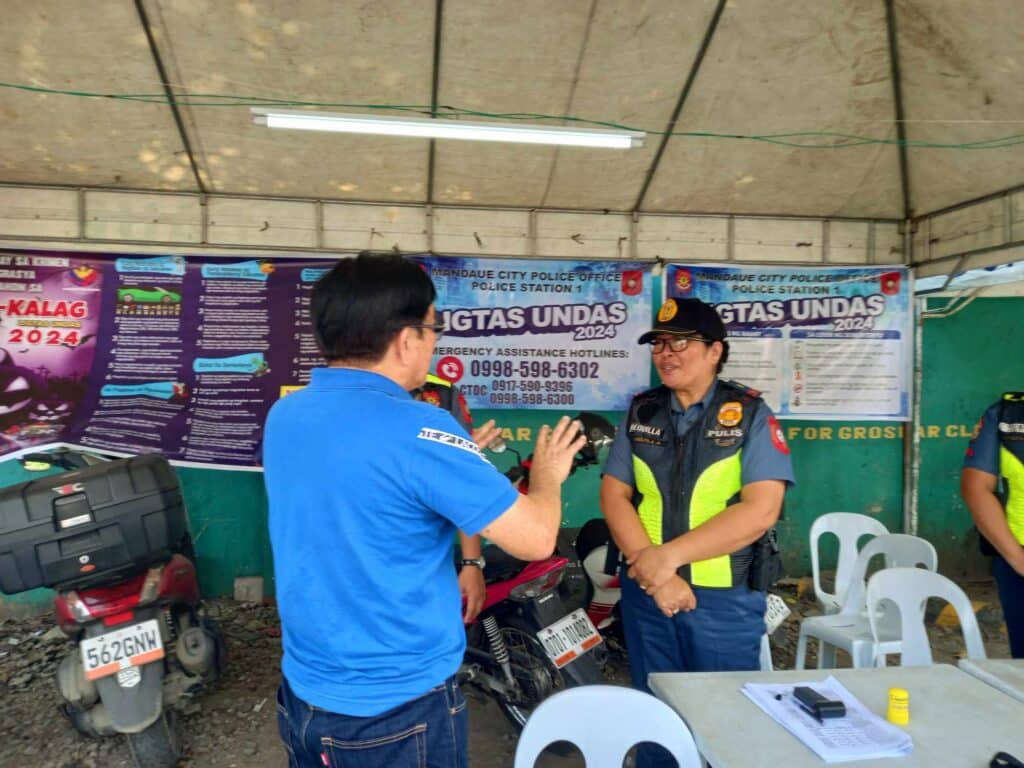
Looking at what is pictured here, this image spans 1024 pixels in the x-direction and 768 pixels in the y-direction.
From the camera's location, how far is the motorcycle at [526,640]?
2514mm

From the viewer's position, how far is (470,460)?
43.9 inches

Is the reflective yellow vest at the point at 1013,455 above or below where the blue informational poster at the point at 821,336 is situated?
below

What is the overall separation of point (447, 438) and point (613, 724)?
0.77m

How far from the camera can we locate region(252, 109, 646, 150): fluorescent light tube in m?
2.65

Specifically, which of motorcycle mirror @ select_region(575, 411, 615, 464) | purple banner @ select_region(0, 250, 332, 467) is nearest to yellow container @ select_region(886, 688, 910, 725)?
motorcycle mirror @ select_region(575, 411, 615, 464)

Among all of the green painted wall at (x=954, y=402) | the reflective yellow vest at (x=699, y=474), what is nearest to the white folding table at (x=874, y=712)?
the reflective yellow vest at (x=699, y=474)

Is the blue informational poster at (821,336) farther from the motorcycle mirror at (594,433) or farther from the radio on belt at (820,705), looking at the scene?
the radio on belt at (820,705)

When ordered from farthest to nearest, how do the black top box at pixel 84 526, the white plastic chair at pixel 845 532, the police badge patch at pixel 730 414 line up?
1. the white plastic chair at pixel 845 532
2. the black top box at pixel 84 526
3. the police badge patch at pixel 730 414

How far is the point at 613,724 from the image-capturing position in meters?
1.42

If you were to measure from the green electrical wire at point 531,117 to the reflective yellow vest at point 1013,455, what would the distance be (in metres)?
1.66

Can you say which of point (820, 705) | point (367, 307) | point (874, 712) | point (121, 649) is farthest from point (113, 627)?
point (874, 712)

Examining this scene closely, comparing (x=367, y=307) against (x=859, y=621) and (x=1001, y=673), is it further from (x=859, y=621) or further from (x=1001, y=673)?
(x=859, y=621)

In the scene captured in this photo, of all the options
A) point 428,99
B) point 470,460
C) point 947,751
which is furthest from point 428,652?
point 428,99

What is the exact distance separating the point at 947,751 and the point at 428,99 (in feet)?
10.5
